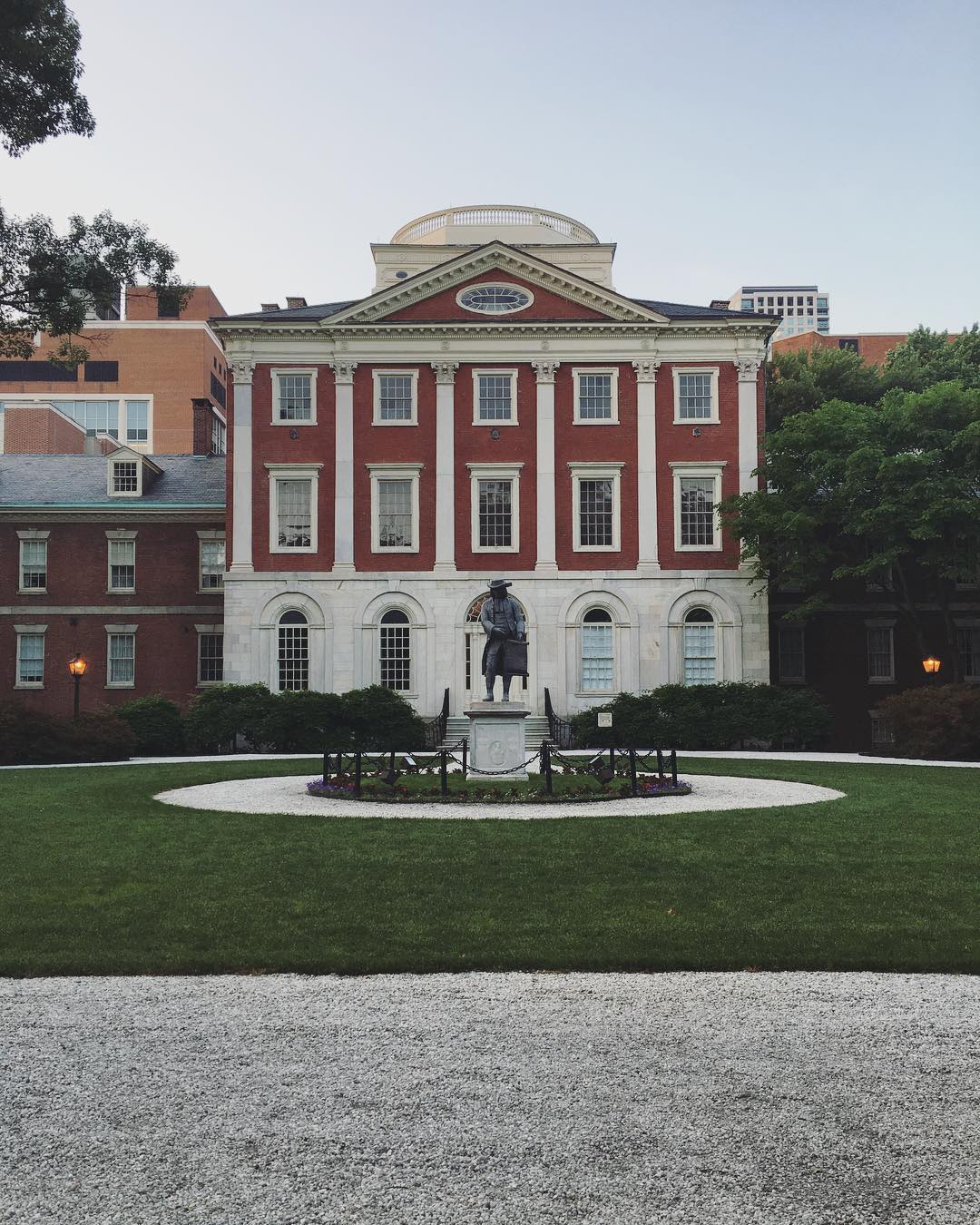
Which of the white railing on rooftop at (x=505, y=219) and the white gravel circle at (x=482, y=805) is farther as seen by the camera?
the white railing on rooftop at (x=505, y=219)

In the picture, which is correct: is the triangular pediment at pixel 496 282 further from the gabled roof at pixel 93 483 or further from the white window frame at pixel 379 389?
the gabled roof at pixel 93 483

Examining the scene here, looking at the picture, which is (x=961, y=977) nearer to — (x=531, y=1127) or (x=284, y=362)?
(x=531, y=1127)

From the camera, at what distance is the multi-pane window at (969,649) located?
39.5 m

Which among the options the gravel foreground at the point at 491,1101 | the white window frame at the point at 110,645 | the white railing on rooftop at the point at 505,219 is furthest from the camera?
the white railing on rooftop at the point at 505,219

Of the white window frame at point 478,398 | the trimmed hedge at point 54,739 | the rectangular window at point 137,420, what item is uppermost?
the rectangular window at point 137,420

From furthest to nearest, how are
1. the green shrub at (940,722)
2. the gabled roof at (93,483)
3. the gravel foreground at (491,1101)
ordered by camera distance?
the gabled roof at (93,483), the green shrub at (940,722), the gravel foreground at (491,1101)

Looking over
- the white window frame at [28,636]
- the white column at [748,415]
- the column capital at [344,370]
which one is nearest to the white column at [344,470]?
the column capital at [344,370]

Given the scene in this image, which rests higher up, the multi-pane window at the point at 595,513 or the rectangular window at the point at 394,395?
the rectangular window at the point at 394,395

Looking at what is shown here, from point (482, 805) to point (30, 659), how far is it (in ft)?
92.1

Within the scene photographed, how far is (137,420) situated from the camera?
8044 cm

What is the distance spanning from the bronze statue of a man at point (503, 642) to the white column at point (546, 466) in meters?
16.3

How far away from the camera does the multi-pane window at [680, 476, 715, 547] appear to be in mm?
38000

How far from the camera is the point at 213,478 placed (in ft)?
143

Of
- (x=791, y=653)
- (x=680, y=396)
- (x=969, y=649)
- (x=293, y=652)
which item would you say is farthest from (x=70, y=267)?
(x=969, y=649)
